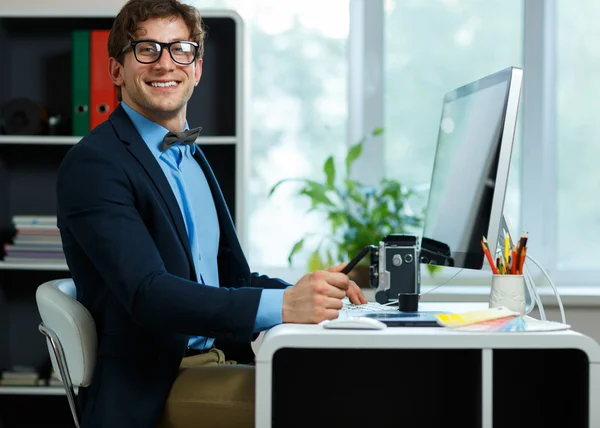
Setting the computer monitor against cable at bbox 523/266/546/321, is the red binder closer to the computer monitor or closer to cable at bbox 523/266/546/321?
the computer monitor

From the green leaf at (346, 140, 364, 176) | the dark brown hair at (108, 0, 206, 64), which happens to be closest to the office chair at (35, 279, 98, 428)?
the dark brown hair at (108, 0, 206, 64)

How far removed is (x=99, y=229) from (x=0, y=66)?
1954 millimetres

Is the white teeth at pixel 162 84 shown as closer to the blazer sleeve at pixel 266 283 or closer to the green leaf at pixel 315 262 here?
the blazer sleeve at pixel 266 283

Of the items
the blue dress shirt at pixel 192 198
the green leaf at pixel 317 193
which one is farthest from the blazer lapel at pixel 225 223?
the green leaf at pixel 317 193

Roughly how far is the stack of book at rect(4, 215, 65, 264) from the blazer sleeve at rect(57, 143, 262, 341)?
1519 millimetres

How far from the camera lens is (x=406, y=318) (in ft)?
5.12

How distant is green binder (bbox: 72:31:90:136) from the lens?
120 inches

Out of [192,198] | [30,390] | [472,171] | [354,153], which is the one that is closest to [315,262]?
[354,153]

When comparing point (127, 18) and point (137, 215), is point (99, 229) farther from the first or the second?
point (127, 18)

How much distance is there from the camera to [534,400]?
1.52 meters

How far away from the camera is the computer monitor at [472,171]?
1.65 metres

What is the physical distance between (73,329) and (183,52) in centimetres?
68

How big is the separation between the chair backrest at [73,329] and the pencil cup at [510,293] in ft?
2.66

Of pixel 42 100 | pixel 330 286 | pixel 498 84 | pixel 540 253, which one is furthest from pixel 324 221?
pixel 330 286
